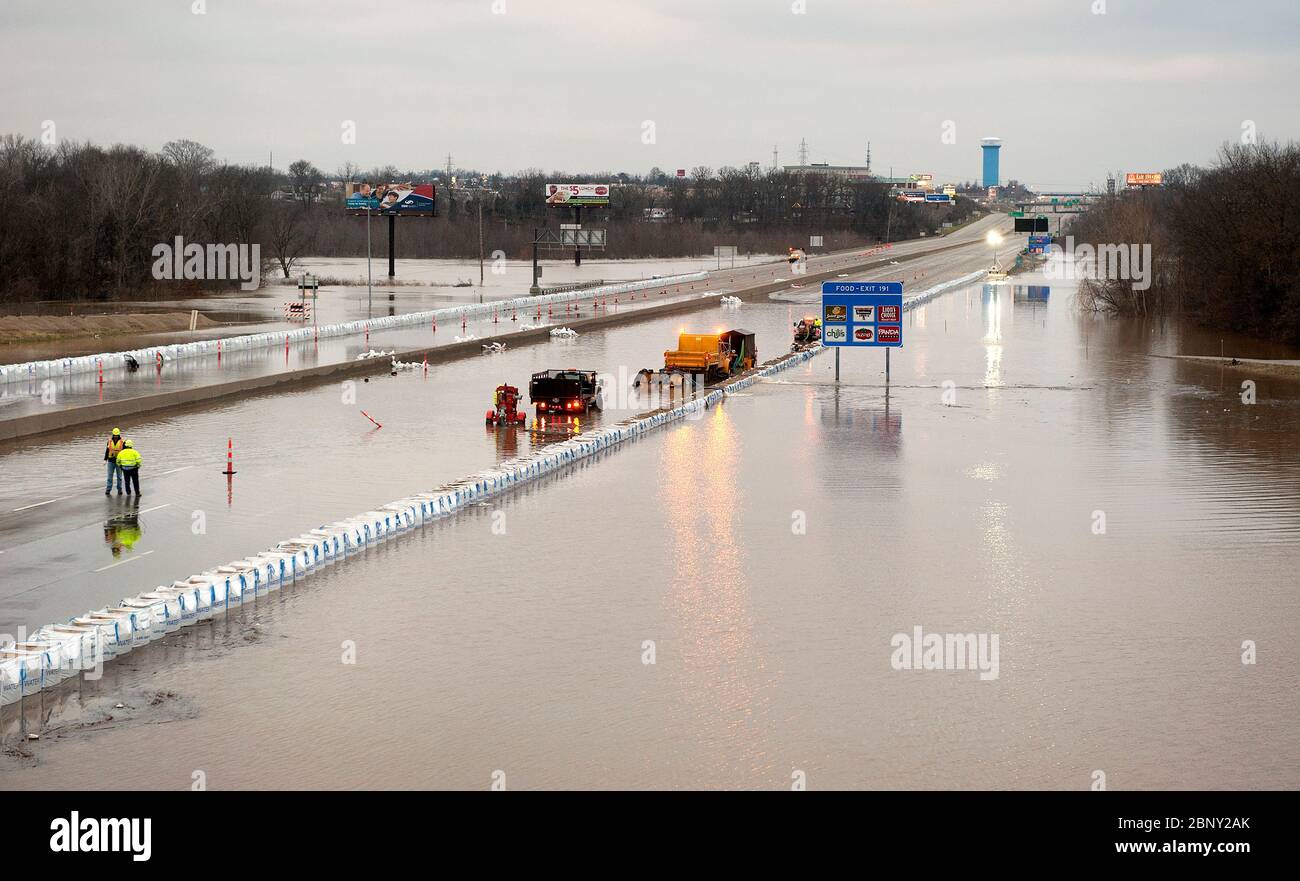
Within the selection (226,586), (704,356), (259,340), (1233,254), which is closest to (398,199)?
(259,340)

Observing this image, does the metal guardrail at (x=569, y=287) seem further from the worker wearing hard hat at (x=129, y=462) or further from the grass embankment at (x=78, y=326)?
the worker wearing hard hat at (x=129, y=462)

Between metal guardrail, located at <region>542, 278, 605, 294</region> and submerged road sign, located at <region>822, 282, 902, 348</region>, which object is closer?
submerged road sign, located at <region>822, 282, 902, 348</region>

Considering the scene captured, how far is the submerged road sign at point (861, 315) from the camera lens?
171 ft

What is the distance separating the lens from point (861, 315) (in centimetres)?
5266

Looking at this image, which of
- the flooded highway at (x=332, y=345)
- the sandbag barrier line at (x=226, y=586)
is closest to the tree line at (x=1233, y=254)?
the flooded highway at (x=332, y=345)

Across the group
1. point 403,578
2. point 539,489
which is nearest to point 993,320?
point 539,489

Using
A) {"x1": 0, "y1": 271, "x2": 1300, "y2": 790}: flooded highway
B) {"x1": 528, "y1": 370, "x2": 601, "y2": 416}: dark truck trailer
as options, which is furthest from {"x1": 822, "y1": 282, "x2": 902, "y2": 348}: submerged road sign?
{"x1": 528, "y1": 370, "x2": 601, "y2": 416}: dark truck trailer

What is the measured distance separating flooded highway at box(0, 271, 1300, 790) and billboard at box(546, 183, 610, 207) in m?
108

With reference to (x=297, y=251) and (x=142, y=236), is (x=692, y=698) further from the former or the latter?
Answer: (x=297, y=251)

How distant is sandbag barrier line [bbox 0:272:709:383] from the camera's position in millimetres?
50406

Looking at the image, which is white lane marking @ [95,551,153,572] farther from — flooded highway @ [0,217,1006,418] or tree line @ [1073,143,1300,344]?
tree line @ [1073,143,1300,344]

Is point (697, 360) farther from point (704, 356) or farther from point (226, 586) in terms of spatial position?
point (226, 586)

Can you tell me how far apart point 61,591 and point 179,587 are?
6.92ft

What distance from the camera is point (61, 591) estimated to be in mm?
21875
